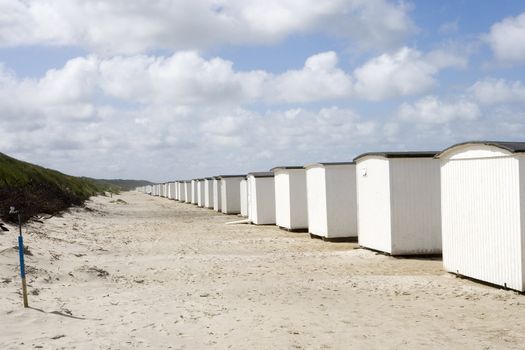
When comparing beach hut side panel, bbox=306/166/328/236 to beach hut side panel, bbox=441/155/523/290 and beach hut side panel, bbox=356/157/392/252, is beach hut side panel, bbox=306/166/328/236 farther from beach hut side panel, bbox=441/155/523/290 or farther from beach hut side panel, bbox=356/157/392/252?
beach hut side panel, bbox=441/155/523/290

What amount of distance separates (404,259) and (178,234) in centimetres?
1228

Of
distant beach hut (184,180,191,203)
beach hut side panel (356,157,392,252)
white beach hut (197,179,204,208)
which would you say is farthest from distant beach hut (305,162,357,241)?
A: distant beach hut (184,180,191,203)

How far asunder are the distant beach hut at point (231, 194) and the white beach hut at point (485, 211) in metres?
28.7

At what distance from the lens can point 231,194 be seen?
135 feet

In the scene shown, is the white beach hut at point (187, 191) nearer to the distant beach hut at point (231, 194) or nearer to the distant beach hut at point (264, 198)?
the distant beach hut at point (231, 194)

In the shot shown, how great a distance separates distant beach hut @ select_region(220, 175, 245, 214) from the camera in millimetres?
40938

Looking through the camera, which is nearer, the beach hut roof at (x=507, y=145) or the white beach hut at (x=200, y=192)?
the beach hut roof at (x=507, y=145)

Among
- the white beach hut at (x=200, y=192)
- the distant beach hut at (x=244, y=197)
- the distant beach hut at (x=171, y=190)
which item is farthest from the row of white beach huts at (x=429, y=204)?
the distant beach hut at (x=171, y=190)

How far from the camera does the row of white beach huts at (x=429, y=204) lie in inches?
413

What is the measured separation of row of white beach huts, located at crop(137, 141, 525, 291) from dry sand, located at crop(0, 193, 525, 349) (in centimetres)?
60

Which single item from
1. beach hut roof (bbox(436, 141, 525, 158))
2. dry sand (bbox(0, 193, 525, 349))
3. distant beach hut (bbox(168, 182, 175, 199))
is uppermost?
beach hut roof (bbox(436, 141, 525, 158))

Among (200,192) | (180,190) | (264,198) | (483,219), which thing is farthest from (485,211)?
(180,190)

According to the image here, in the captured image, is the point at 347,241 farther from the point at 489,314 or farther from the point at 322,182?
the point at 489,314

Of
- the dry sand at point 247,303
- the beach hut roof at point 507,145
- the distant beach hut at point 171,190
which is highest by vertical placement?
the beach hut roof at point 507,145
